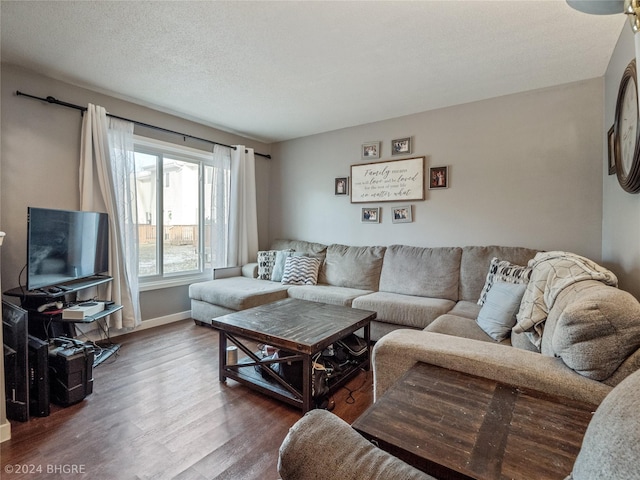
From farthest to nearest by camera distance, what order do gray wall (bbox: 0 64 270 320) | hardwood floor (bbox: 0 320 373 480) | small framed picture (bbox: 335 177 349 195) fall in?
small framed picture (bbox: 335 177 349 195) → gray wall (bbox: 0 64 270 320) → hardwood floor (bbox: 0 320 373 480)

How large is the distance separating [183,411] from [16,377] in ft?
3.07

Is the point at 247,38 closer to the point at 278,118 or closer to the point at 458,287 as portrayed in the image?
the point at 278,118

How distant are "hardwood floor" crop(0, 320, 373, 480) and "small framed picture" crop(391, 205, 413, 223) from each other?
1869mm

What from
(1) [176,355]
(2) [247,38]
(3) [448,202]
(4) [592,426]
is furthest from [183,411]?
(3) [448,202]

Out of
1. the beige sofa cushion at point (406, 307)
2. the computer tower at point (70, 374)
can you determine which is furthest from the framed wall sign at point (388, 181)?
the computer tower at point (70, 374)

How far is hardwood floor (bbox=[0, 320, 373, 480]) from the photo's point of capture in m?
1.46

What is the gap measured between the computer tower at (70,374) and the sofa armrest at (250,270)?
81.5 inches

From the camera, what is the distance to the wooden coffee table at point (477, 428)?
2.46 feet

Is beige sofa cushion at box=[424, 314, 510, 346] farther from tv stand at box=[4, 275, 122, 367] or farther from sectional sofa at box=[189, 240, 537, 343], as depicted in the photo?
tv stand at box=[4, 275, 122, 367]

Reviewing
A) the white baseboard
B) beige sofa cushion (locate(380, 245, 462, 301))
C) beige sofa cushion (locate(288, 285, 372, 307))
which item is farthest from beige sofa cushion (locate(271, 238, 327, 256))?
the white baseboard

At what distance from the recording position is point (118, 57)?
2.35 metres

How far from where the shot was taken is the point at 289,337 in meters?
1.89

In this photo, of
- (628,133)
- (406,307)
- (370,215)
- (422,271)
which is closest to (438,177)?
(370,215)

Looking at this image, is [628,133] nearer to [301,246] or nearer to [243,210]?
[301,246]
